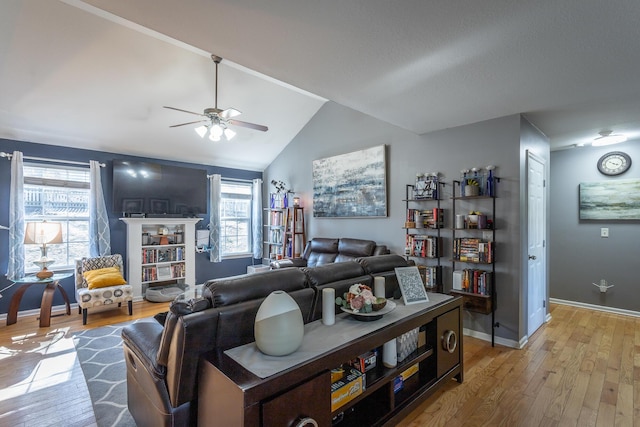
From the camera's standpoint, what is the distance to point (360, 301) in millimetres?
1938

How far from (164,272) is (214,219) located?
1306 millimetres

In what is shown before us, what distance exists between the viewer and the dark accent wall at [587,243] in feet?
13.8

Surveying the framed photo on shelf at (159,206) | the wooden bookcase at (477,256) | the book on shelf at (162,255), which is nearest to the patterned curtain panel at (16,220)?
the book on shelf at (162,255)

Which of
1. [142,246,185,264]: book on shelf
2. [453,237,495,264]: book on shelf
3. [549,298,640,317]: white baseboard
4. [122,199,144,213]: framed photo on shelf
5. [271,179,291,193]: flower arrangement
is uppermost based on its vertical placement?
[271,179,291,193]: flower arrangement

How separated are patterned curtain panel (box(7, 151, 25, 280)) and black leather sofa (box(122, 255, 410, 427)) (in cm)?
361

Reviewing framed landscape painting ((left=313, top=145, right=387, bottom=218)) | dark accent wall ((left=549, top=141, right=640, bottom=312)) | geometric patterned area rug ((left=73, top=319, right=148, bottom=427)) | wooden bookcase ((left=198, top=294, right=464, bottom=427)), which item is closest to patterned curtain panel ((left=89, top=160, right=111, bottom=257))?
geometric patterned area rug ((left=73, top=319, right=148, bottom=427))

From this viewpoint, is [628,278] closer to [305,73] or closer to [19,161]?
[305,73]

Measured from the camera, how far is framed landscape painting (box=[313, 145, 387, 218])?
4598mm

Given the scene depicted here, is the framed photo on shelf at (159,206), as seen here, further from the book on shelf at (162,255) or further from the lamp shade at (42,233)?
the lamp shade at (42,233)

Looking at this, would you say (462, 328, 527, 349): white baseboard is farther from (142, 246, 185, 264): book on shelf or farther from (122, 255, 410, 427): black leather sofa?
(142, 246, 185, 264): book on shelf

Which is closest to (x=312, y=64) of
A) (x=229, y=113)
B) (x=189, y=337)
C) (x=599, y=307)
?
(x=229, y=113)

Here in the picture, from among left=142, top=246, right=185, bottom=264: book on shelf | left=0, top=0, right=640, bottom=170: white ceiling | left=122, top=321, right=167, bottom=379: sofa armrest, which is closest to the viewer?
left=122, top=321, right=167, bottom=379: sofa armrest

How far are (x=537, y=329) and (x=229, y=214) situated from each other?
5525 mm

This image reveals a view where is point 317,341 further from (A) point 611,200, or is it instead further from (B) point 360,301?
(A) point 611,200
